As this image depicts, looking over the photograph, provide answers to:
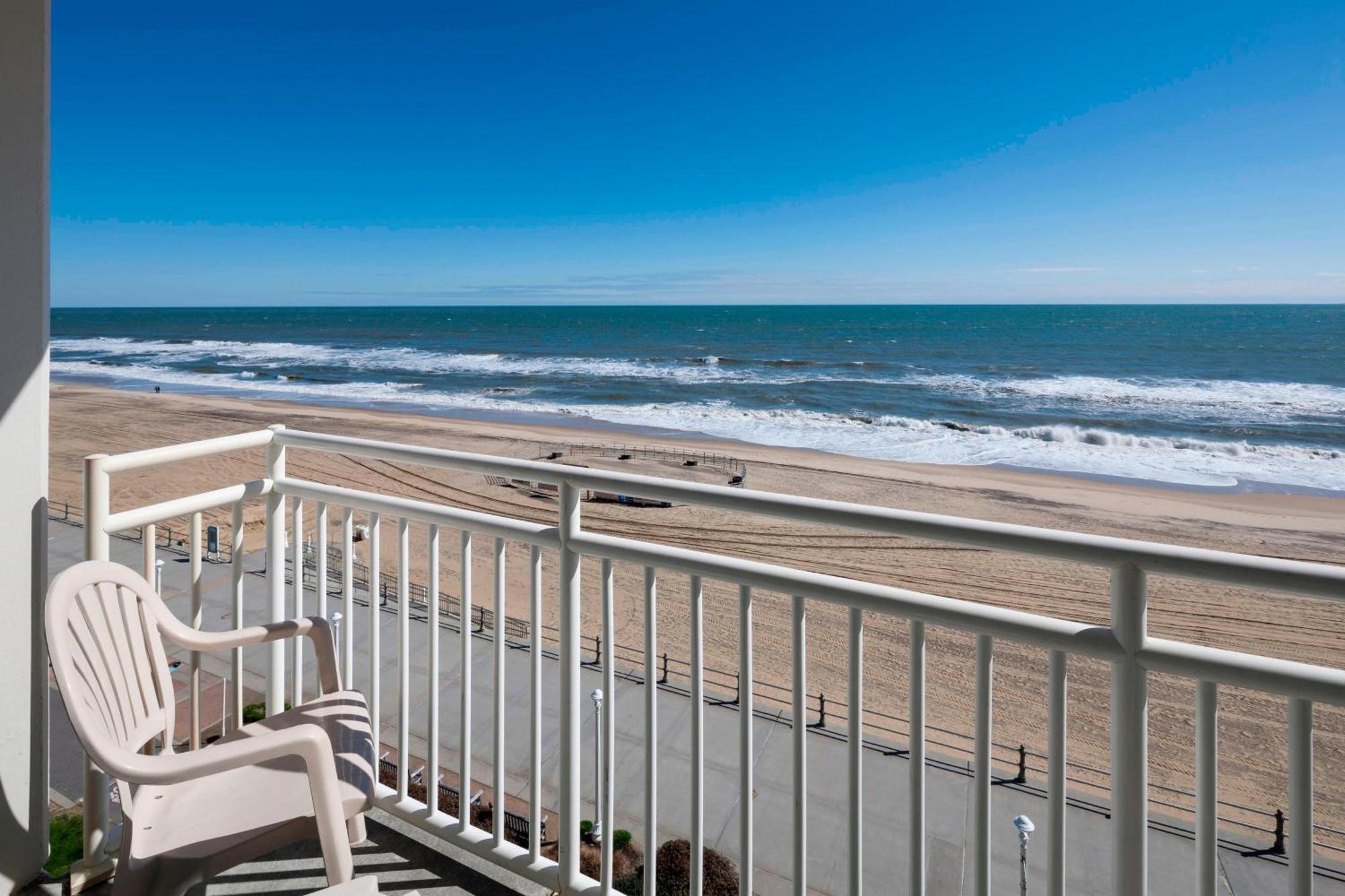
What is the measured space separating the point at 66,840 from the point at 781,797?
387cm

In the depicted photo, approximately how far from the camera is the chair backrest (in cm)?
108

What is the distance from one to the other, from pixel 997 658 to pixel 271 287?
→ 78009 millimetres

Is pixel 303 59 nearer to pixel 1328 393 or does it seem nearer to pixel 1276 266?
pixel 1328 393

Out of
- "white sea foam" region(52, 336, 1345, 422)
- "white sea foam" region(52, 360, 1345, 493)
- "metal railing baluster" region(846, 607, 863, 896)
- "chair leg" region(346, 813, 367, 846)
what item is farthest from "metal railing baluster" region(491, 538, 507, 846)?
"white sea foam" region(52, 336, 1345, 422)

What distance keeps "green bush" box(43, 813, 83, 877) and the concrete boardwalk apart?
1.15 m

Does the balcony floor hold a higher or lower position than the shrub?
higher

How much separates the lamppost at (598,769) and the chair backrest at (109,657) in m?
0.92

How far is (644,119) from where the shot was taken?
28.6 meters

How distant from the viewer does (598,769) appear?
1946mm

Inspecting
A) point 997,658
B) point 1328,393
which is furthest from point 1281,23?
point 1328,393

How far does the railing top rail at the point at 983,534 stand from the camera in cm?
87

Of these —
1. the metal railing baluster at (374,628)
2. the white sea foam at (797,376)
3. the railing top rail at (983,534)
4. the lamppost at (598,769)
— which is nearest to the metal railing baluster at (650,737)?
the lamppost at (598,769)

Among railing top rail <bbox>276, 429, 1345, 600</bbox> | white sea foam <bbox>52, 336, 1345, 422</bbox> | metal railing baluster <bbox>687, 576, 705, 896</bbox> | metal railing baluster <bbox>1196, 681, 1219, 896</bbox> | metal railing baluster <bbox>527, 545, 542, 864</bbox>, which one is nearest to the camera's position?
railing top rail <bbox>276, 429, 1345, 600</bbox>

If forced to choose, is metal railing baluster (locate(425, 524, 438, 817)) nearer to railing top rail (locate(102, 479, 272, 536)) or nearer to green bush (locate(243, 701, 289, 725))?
railing top rail (locate(102, 479, 272, 536))
